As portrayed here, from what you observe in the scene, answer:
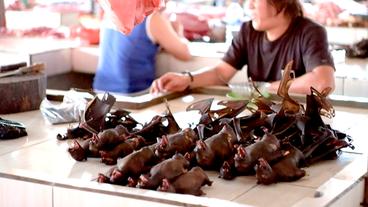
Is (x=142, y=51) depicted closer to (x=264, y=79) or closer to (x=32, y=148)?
(x=264, y=79)

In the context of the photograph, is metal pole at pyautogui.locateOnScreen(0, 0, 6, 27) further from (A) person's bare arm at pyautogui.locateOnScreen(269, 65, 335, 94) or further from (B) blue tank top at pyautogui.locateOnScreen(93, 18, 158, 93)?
(A) person's bare arm at pyautogui.locateOnScreen(269, 65, 335, 94)

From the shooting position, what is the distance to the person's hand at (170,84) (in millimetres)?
3011

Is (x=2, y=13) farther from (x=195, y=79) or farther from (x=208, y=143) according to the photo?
(x=208, y=143)

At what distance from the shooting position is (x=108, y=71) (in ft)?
13.4

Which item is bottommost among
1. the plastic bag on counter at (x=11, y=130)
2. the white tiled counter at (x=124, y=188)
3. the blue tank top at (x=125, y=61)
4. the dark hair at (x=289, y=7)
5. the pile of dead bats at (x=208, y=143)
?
the blue tank top at (x=125, y=61)

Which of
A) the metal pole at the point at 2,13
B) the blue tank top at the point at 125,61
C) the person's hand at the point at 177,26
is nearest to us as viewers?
the metal pole at the point at 2,13

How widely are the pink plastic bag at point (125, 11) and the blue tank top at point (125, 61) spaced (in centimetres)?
176

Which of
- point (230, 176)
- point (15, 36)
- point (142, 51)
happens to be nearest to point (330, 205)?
point (230, 176)

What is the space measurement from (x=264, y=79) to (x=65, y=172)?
5.24ft

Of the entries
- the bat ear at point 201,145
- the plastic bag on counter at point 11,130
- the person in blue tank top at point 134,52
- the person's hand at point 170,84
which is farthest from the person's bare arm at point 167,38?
the bat ear at point 201,145

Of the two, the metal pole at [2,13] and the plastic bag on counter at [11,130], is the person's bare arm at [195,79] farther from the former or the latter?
the metal pole at [2,13]

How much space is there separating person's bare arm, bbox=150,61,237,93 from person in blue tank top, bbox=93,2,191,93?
571 mm

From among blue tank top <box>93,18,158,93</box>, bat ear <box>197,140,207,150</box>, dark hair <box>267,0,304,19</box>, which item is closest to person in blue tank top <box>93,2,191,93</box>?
blue tank top <box>93,18,158,93</box>

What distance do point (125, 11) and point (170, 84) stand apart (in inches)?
34.9
